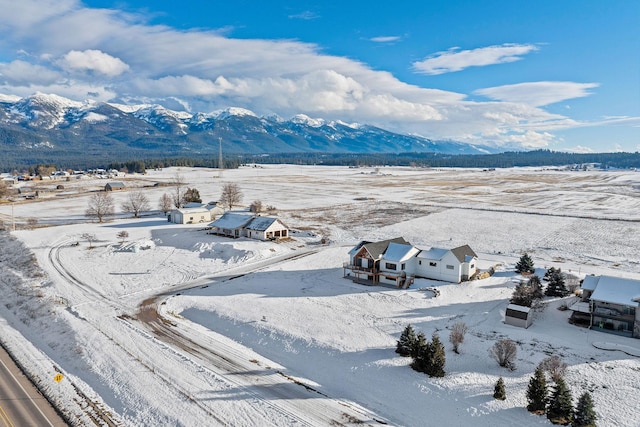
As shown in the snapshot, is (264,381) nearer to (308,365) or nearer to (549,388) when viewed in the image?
(308,365)

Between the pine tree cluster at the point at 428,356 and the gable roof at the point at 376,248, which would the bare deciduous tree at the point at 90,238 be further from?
the pine tree cluster at the point at 428,356

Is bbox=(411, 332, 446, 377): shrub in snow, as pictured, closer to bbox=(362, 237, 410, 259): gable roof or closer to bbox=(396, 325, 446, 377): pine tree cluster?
bbox=(396, 325, 446, 377): pine tree cluster

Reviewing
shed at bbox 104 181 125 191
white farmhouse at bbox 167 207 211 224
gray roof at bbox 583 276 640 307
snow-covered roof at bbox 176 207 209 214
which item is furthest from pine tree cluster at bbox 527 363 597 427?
shed at bbox 104 181 125 191

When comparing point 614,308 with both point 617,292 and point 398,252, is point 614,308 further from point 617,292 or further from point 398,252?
point 398,252

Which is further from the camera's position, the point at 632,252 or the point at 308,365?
the point at 632,252

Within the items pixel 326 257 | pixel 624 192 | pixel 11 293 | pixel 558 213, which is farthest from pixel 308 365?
pixel 624 192

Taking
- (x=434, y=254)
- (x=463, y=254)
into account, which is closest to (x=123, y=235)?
(x=434, y=254)
